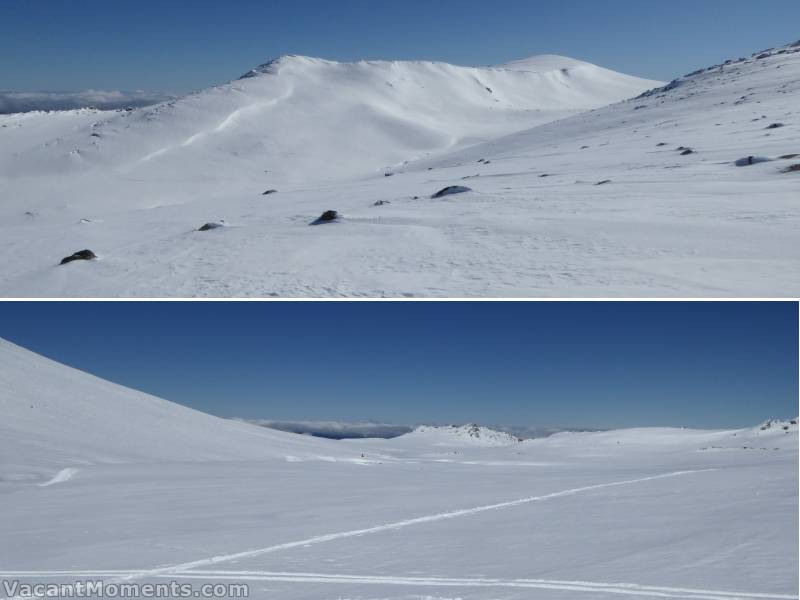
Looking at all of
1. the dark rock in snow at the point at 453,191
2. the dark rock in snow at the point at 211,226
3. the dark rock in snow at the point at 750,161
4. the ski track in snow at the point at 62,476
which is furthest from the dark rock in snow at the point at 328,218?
the dark rock in snow at the point at 750,161

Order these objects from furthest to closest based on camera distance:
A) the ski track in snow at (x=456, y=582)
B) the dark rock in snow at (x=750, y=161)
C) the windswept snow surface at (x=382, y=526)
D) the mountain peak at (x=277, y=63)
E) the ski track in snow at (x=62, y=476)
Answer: the mountain peak at (x=277, y=63) → the dark rock in snow at (x=750, y=161) → the ski track in snow at (x=62, y=476) → the windswept snow surface at (x=382, y=526) → the ski track in snow at (x=456, y=582)

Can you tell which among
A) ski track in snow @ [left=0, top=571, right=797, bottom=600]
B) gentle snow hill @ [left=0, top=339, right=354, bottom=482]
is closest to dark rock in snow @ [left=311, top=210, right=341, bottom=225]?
gentle snow hill @ [left=0, top=339, right=354, bottom=482]

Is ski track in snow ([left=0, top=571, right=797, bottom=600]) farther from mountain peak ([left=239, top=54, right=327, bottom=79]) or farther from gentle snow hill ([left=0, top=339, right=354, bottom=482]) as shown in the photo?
mountain peak ([left=239, top=54, right=327, bottom=79])

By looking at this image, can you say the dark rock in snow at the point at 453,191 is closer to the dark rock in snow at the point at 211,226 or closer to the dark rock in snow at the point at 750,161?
the dark rock in snow at the point at 211,226

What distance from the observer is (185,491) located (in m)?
10.4

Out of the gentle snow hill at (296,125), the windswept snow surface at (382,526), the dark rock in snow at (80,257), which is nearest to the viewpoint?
the windswept snow surface at (382,526)

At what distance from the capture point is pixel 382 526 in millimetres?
7625

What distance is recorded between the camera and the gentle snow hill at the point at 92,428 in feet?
42.9

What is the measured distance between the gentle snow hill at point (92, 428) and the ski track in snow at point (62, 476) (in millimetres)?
141

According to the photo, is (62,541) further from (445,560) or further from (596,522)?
(596,522)

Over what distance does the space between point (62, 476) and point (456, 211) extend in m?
9.79

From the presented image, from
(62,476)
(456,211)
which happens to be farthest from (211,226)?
(62,476)

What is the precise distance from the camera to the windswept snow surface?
5.44 meters

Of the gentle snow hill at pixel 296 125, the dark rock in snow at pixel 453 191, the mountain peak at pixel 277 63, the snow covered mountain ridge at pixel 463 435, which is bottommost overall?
the snow covered mountain ridge at pixel 463 435
